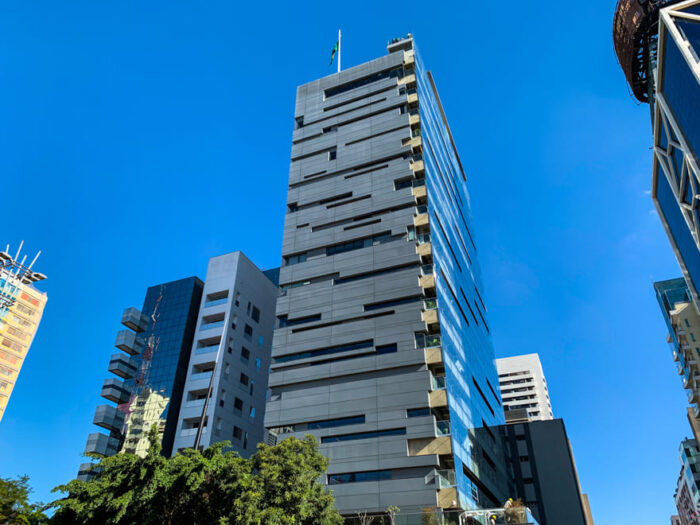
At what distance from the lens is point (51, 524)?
2953 cm

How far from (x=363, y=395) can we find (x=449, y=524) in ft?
44.9

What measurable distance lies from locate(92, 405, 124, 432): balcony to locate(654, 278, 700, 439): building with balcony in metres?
84.5

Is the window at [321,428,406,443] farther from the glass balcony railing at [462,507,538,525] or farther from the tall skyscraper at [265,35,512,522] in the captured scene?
the glass balcony railing at [462,507,538,525]

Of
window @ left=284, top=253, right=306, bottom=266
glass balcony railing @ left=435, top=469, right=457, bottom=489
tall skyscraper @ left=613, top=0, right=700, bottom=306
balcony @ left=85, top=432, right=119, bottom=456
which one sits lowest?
glass balcony railing @ left=435, top=469, right=457, bottom=489

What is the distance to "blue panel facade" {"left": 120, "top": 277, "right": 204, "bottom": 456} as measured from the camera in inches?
2704

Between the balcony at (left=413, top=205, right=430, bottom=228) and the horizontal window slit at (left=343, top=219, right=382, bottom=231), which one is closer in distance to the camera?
the balcony at (left=413, top=205, right=430, bottom=228)

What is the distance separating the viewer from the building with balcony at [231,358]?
64125 millimetres

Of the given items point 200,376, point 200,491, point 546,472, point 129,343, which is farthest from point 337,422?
point 546,472

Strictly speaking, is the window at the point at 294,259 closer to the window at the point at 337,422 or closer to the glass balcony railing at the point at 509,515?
the window at the point at 337,422

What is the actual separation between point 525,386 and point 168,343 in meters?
122

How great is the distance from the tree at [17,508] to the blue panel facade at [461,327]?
96.9ft

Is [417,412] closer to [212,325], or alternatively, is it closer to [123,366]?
[212,325]

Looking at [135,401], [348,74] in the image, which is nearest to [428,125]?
[348,74]

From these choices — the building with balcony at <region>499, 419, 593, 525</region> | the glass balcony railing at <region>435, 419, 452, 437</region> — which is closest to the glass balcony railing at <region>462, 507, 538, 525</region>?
the glass balcony railing at <region>435, 419, 452, 437</region>
